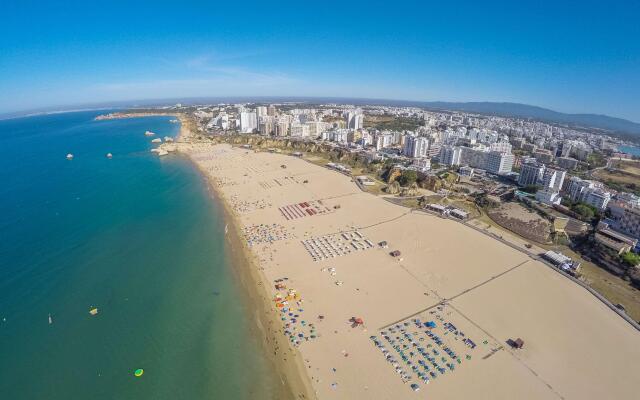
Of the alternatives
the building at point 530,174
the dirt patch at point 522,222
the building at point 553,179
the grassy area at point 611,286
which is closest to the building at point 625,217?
the dirt patch at point 522,222

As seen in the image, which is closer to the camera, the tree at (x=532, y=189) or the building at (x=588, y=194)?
the building at (x=588, y=194)

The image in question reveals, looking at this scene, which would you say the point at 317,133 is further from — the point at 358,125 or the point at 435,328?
the point at 435,328

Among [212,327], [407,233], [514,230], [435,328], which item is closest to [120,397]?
[212,327]

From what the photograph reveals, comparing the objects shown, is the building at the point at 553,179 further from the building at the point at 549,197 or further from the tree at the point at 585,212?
the tree at the point at 585,212

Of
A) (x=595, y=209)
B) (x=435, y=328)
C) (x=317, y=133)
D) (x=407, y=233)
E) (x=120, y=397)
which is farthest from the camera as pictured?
(x=317, y=133)

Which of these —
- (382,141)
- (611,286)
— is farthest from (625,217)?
(382,141)

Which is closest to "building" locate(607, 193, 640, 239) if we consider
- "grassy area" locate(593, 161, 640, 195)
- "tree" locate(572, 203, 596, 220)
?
"tree" locate(572, 203, 596, 220)
